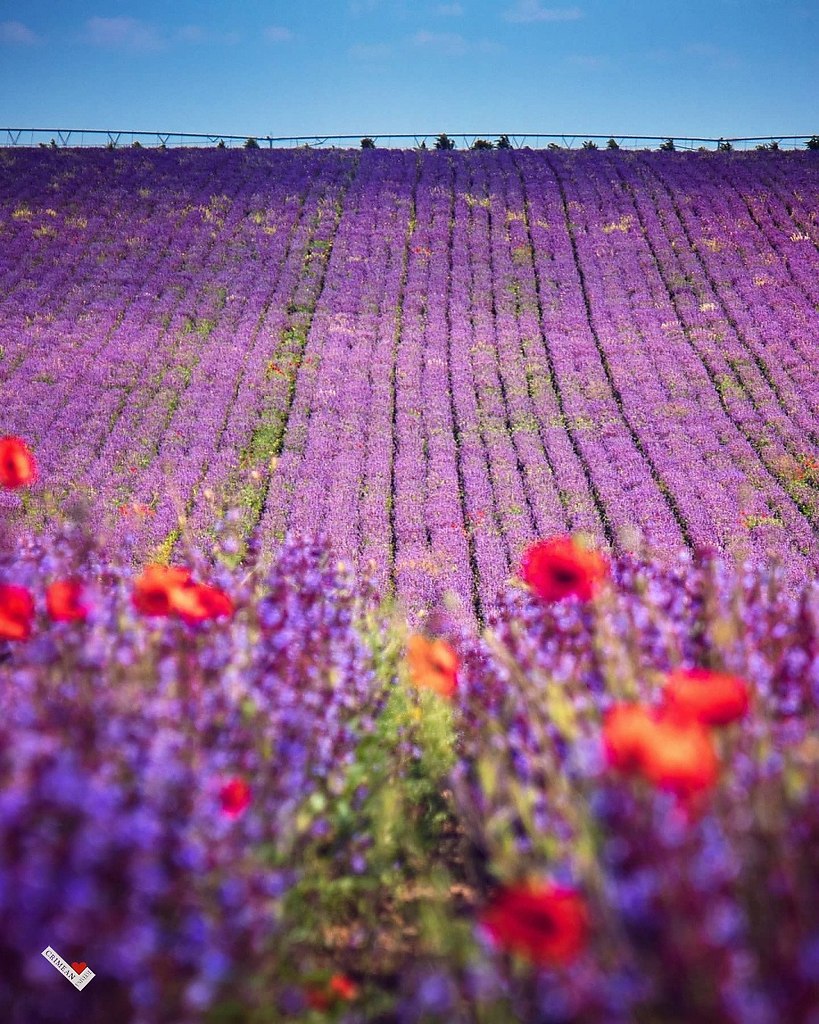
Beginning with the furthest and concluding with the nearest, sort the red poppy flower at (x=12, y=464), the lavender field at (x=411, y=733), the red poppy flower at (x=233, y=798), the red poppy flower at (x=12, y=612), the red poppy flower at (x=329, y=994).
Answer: the red poppy flower at (x=12, y=464)
the red poppy flower at (x=12, y=612)
the red poppy flower at (x=329, y=994)
the red poppy flower at (x=233, y=798)
the lavender field at (x=411, y=733)

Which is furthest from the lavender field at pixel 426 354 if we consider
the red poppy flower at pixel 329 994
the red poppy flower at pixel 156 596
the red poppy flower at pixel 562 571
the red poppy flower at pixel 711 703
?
the red poppy flower at pixel 711 703

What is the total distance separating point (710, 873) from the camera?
1.68 meters

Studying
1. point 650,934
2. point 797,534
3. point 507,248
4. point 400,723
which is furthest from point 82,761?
point 507,248

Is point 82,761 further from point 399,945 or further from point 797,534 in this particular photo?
point 797,534

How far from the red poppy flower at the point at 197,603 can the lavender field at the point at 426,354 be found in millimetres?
4032

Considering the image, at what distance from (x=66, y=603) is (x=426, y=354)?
42.4 ft

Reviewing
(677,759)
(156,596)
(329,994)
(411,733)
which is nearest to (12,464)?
(156,596)

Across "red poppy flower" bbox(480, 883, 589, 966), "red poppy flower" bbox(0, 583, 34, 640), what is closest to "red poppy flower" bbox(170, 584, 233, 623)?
"red poppy flower" bbox(0, 583, 34, 640)

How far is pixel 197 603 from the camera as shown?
2.86m

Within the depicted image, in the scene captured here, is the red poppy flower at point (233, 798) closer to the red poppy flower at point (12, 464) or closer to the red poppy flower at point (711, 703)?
the red poppy flower at point (711, 703)

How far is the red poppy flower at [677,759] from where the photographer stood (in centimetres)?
151

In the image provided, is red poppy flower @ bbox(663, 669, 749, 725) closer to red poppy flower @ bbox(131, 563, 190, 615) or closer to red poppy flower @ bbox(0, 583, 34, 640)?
red poppy flower @ bbox(131, 563, 190, 615)

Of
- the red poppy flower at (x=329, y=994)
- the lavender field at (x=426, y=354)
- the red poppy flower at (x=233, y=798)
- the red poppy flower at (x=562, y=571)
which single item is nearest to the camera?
the red poppy flower at (x=233, y=798)

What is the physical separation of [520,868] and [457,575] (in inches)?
267
